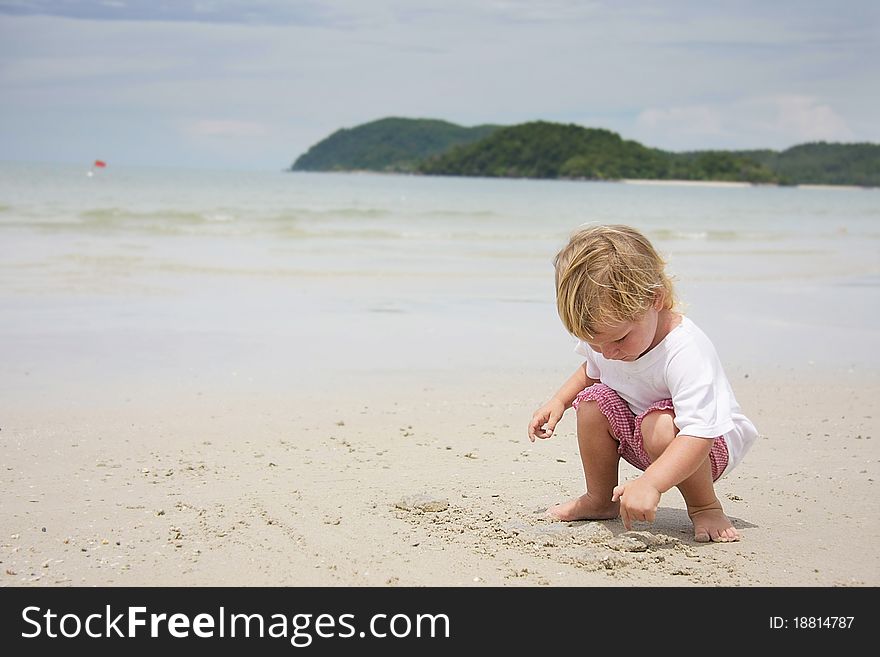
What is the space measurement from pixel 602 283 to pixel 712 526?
0.97m

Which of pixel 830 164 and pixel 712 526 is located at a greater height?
pixel 830 164

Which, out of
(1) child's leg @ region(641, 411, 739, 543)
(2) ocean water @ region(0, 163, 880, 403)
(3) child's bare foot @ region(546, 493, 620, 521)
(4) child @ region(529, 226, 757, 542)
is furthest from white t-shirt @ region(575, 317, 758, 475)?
(2) ocean water @ region(0, 163, 880, 403)

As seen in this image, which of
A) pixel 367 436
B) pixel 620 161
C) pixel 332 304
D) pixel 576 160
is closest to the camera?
pixel 367 436

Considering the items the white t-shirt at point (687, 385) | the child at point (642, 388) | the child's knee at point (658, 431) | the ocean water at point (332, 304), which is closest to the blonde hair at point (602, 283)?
the child at point (642, 388)

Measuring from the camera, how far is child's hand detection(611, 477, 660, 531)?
2.64 meters

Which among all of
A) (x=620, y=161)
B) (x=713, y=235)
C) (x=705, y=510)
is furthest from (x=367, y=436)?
(x=620, y=161)

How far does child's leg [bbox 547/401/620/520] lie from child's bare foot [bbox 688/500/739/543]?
309 mm

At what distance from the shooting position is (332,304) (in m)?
8.64

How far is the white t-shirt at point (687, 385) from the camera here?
2812mm

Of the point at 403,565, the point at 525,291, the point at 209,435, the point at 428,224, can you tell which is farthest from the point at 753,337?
the point at 428,224

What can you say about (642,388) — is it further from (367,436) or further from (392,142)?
(392,142)
